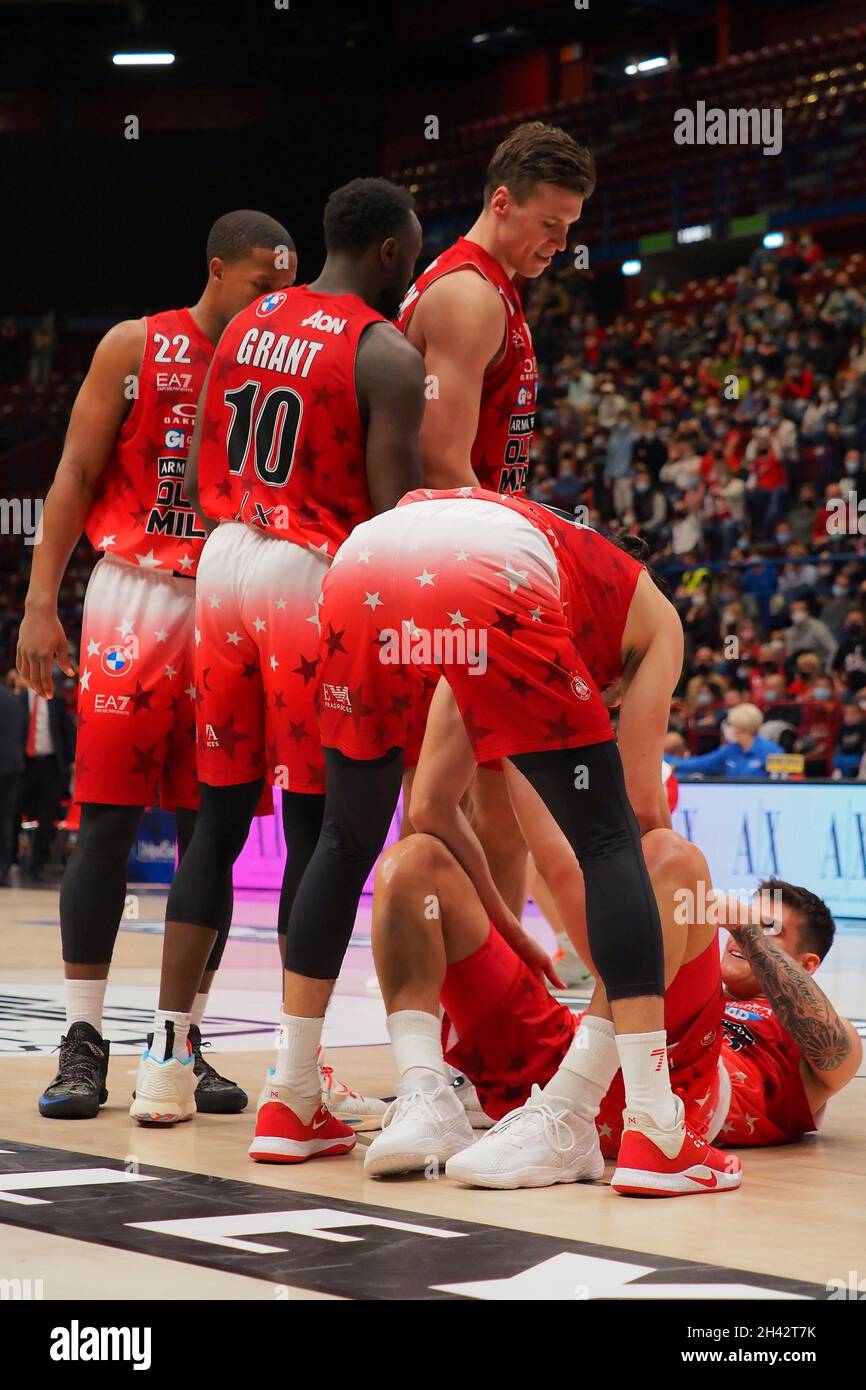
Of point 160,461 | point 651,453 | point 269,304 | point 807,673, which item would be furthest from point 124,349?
point 651,453

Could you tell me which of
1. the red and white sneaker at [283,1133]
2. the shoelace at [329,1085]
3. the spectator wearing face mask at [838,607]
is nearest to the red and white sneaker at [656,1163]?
the red and white sneaker at [283,1133]

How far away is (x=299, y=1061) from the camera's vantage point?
3172 millimetres

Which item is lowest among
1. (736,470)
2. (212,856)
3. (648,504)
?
(212,856)

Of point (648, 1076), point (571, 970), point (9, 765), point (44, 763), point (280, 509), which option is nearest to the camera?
point (648, 1076)

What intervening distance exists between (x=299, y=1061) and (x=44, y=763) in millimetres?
11985

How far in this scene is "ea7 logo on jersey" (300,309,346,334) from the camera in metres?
3.59

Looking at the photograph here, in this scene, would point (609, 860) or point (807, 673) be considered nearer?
point (609, 860)

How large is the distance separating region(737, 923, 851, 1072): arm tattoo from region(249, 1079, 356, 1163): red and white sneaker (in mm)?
947

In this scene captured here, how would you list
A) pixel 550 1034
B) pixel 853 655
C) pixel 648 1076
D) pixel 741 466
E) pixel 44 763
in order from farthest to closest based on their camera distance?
pixel 741 466 < pixel 44 763 < pixel 853 655 < pixel 550 1034 < pixel 648 1076

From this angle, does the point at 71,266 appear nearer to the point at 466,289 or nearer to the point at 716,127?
the point at 716,127

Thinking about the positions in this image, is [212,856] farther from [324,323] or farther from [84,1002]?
[324,323]

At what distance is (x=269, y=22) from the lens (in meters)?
18.0
